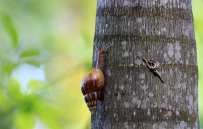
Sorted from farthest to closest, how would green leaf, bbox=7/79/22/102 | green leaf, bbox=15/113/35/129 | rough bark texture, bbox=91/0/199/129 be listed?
1. green leaf, bbox=7/79/22/102
2. green leaf, bbox=15/113/35/129
3. rough bark texture, bbox=91/0/199/129

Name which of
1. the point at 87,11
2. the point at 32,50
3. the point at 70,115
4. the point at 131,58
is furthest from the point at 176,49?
the point at 87,11

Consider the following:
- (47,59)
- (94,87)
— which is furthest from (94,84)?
(47,59)

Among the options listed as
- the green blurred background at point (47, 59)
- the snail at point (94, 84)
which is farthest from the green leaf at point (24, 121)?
the snail at point (94, 84)

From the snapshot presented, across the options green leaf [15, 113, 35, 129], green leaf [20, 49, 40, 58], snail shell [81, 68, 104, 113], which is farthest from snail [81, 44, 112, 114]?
green leaf [20, 49, 40, 58]

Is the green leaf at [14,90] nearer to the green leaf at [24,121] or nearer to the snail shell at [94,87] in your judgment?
the green leaf at [24,121]

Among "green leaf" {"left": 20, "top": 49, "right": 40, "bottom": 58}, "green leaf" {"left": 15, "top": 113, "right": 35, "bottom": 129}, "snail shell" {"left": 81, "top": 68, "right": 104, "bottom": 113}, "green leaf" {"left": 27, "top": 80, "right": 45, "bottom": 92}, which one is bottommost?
"green leaf" {"left": 15, "top": 113, "right": 35, "bottom": 129}

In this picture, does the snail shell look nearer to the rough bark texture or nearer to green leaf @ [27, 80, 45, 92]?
the rough bark texture

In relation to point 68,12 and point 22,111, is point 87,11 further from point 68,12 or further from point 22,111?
point 22,111
